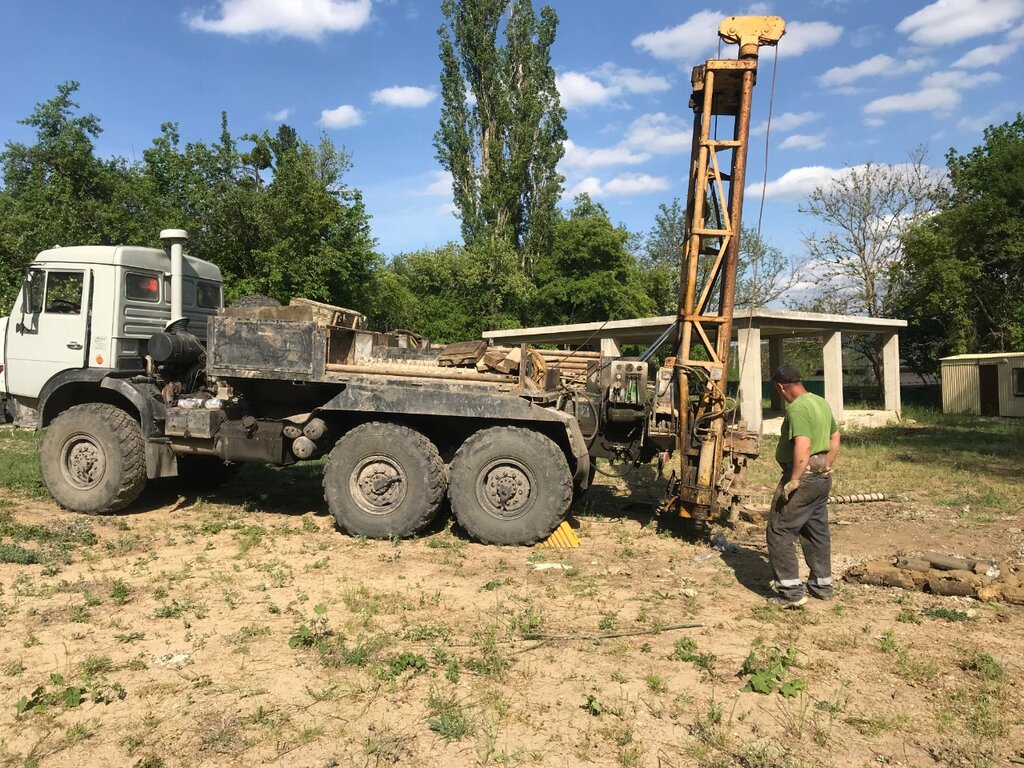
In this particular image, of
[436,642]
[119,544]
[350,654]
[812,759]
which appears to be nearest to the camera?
[812,759]

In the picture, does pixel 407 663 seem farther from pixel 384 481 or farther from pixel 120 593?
pixel 384 481

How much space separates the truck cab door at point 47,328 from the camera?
7.99 meters

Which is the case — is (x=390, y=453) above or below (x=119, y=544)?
above

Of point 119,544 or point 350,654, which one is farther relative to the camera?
point 119,544

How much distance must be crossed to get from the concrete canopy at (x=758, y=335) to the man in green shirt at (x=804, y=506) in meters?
10.4

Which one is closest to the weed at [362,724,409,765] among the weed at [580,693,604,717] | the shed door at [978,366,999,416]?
the weed at [580,693,604,717]

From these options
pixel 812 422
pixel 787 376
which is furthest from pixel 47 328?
pixel 812 422

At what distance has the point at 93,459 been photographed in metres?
7.99

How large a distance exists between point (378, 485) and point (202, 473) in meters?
3.77

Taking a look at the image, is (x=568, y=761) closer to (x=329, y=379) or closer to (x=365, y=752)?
(x=365, y=752)

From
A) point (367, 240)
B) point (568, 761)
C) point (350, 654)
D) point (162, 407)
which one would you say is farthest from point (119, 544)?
point (367, 240)

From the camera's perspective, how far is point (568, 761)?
3240 mm

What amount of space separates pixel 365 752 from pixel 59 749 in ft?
4.54

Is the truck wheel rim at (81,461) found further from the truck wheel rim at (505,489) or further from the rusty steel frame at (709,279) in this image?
the rusty steel frame at (709,279)
